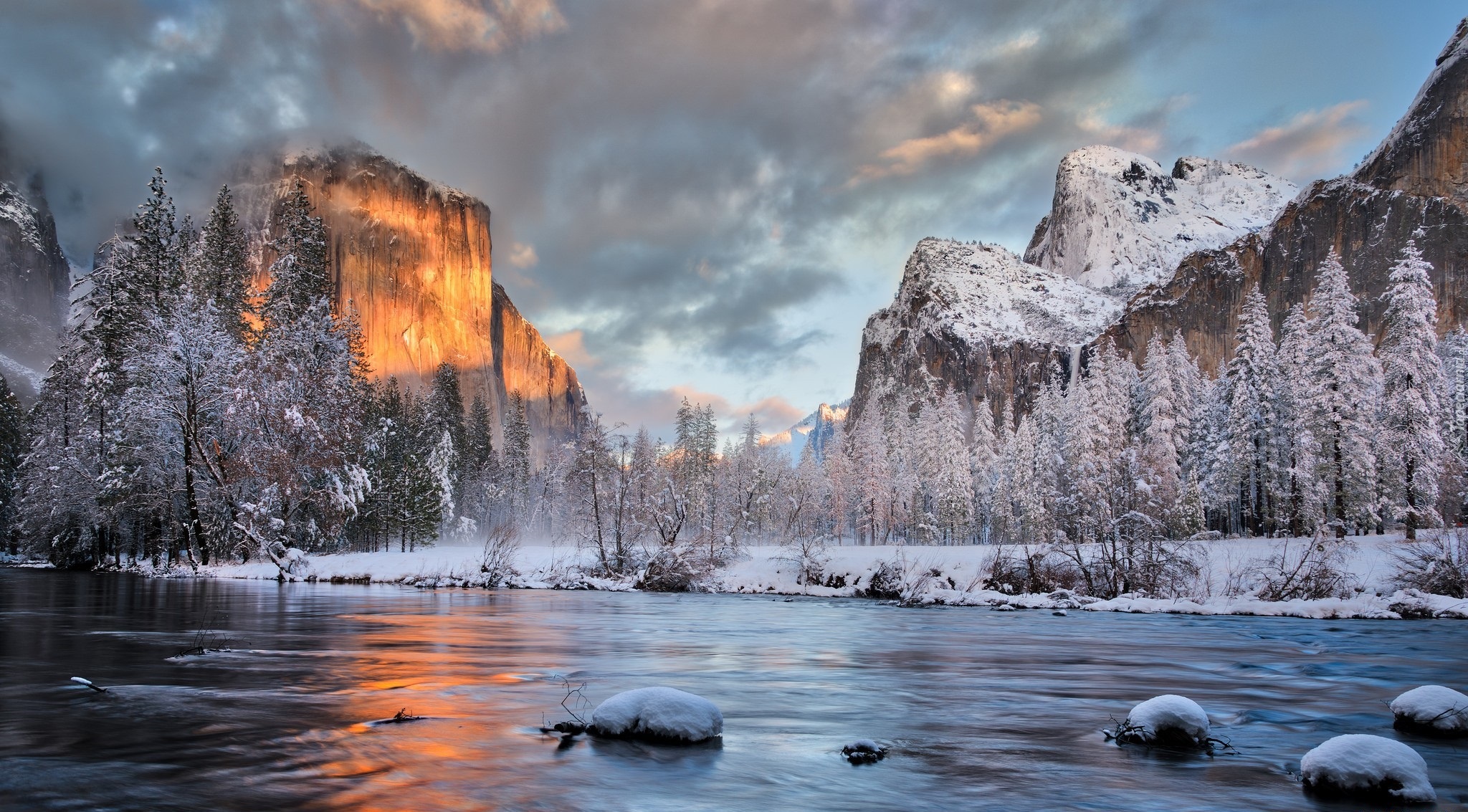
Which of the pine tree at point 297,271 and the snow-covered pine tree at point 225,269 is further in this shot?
the snow-covered pine tree at point 225,269

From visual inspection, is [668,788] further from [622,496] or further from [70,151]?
[70,151]

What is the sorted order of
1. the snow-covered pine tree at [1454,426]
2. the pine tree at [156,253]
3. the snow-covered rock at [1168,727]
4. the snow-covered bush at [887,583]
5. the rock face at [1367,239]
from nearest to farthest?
the snow-covered rock at [1168,727] → the snow-covered bush at [887,583] → the snow-covered pine tree at [1454,426] → the pine tree at [156,253] → the rock face at [1367,239]

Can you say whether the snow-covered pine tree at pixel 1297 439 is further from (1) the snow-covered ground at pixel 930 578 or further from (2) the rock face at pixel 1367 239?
(2) the rock face at pixel 1367 239

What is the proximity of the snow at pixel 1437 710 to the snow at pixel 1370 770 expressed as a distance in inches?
117

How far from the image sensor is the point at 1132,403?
2616 inches

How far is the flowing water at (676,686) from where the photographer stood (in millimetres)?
5480

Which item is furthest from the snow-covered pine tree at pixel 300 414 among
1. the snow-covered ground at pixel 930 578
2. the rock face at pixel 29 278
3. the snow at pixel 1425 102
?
the snow at pixel 1425 102

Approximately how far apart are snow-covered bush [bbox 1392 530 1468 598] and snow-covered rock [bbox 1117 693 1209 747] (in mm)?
22666

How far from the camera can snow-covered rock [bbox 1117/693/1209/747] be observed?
285 inches

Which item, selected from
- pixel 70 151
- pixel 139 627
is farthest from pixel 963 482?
pixel 70 151

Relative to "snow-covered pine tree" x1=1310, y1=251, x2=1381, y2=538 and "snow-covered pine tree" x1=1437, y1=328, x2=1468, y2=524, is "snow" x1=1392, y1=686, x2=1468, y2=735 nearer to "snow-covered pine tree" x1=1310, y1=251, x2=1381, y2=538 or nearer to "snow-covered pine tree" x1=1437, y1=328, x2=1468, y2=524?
"snow-covered pine tree" x1=1437, y1=328, x2=1468, y2=524

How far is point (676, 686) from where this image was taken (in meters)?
10.7

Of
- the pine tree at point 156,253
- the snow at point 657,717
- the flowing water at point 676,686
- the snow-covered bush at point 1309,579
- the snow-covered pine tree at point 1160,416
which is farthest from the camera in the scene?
the snow-covered pine tree at point 1160,416

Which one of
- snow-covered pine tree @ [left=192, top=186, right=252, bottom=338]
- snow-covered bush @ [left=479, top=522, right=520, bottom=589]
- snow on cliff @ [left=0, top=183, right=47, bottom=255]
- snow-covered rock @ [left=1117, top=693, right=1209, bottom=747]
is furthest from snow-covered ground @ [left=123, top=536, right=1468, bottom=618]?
snow on cliff @ [left=0, top=183, right=47, bottom=255]
